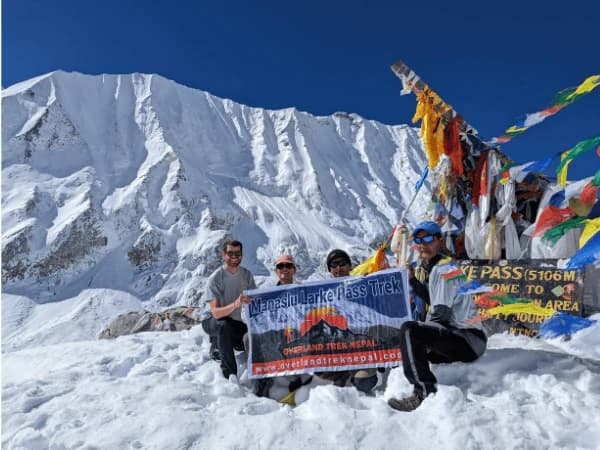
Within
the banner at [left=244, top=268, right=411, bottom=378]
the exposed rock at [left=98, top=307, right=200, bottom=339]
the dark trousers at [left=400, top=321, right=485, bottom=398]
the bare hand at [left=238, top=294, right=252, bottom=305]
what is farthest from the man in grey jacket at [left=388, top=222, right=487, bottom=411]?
the exposed rock at [left=98, top=307, right=200, bottom=339]

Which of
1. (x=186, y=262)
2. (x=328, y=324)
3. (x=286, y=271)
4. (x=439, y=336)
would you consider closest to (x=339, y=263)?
(x=286, y=271)

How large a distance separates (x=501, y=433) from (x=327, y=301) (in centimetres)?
181

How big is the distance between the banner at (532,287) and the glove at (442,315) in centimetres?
197

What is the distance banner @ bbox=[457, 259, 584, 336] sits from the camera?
479 cm

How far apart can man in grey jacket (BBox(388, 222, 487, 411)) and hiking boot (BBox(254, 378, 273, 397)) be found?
1.15 meters

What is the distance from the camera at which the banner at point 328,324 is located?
380cm

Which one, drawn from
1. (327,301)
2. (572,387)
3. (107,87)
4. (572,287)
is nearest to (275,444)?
(327,301)

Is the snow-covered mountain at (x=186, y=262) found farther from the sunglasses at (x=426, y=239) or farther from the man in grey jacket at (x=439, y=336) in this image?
the sunglasses at (x=426, y=239)

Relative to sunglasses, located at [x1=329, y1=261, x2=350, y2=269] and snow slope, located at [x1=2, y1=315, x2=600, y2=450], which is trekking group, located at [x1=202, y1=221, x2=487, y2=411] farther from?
snow slope, located at [x1=2, y1=315, x2=600, y2=450]

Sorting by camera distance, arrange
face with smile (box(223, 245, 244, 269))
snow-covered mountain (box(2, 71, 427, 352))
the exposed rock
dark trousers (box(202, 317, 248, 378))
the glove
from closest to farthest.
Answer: the glove, dark trousers (box(202, 317, 248, 378)), face with smile (box(223, 245, 244, 269)), the exposed rock, snow-covered mountain (box(2, 71, 427, 352))

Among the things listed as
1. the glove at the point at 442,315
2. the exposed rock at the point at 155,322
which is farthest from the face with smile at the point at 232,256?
the exposed rock at the point at 155,322

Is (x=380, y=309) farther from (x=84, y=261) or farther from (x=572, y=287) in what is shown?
(x=84, y=261)

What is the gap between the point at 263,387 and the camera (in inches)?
151

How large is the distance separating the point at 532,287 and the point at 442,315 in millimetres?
2394
